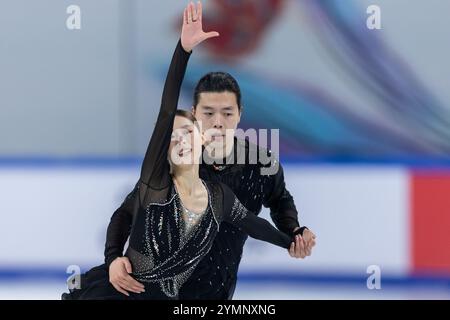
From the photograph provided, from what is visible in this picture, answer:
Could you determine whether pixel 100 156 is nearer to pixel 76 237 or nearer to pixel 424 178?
pixel 76 237

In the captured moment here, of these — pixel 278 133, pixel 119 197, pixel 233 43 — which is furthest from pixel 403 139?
pixel 119 197

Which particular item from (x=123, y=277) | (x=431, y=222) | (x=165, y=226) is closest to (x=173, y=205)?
(x=165, y=226)

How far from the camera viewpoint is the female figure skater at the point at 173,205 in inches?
85.8

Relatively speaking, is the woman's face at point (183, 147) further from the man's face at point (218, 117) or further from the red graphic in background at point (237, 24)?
the red graphic in background at point (237, 24)

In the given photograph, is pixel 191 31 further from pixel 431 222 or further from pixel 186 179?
pixel 431 222

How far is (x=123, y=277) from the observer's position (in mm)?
2268

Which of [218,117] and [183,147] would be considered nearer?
[183,147]

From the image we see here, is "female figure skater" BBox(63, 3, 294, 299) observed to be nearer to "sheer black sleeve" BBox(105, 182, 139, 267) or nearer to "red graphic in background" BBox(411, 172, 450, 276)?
"sheer black sleeve" BBox(105, 182, 139, 267)

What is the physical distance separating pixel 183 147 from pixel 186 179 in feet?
0.35

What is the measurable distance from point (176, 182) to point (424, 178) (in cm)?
146

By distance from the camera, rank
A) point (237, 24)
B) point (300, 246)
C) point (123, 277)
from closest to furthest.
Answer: point (123, 277) < point (300, 246) < point (237, 24)

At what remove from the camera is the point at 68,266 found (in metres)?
3.20

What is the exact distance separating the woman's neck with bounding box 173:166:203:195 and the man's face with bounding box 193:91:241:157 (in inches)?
15.4

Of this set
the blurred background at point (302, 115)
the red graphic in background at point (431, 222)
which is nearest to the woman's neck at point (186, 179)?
the blurred background at point (302, 115)
